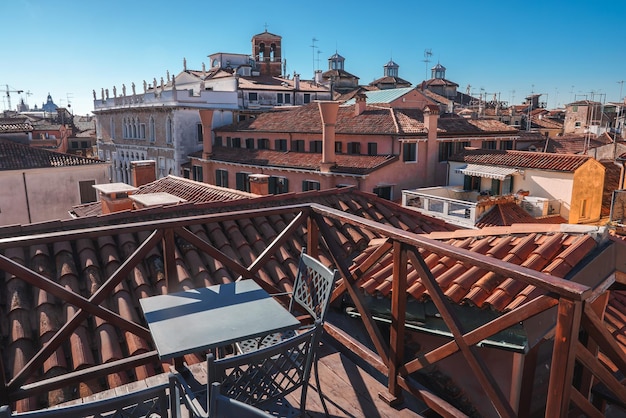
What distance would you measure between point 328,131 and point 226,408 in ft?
71.7

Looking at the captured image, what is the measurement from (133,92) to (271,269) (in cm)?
3669

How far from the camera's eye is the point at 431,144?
2462 cm

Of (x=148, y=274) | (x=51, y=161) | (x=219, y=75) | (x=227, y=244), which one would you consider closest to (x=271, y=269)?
(x=227, y=244)

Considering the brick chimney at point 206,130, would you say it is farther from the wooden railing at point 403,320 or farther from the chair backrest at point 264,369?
the chair backrest at point 264,369

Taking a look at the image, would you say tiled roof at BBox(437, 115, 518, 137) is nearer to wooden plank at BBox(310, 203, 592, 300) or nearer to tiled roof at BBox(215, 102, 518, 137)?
tiled roof at BBox(215, 102, 518, 137)

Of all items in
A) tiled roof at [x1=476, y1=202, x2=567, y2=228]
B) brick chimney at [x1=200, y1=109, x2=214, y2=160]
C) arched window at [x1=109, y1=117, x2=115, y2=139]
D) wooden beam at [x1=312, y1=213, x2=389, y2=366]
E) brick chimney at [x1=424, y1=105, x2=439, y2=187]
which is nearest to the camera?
wooden beam at [x1=312, y1=213, x2=389, y2=366]

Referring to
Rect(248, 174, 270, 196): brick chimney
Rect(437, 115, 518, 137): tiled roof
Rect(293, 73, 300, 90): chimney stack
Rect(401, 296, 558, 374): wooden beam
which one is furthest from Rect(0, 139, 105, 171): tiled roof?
Rect(401, 296, 558, 374): wooden beam

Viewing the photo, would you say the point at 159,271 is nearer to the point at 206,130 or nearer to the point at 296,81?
the point at 206,130

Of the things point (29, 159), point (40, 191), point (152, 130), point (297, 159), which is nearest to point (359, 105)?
point (297, 159)

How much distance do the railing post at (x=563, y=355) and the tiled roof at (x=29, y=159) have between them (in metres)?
24.0

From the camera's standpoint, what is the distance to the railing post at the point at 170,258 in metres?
3.45

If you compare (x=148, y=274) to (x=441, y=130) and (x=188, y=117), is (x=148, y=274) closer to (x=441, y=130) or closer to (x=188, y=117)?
(x=441, y=130)

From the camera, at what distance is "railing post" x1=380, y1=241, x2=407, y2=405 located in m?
2.91

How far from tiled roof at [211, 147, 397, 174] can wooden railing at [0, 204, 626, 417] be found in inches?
743
